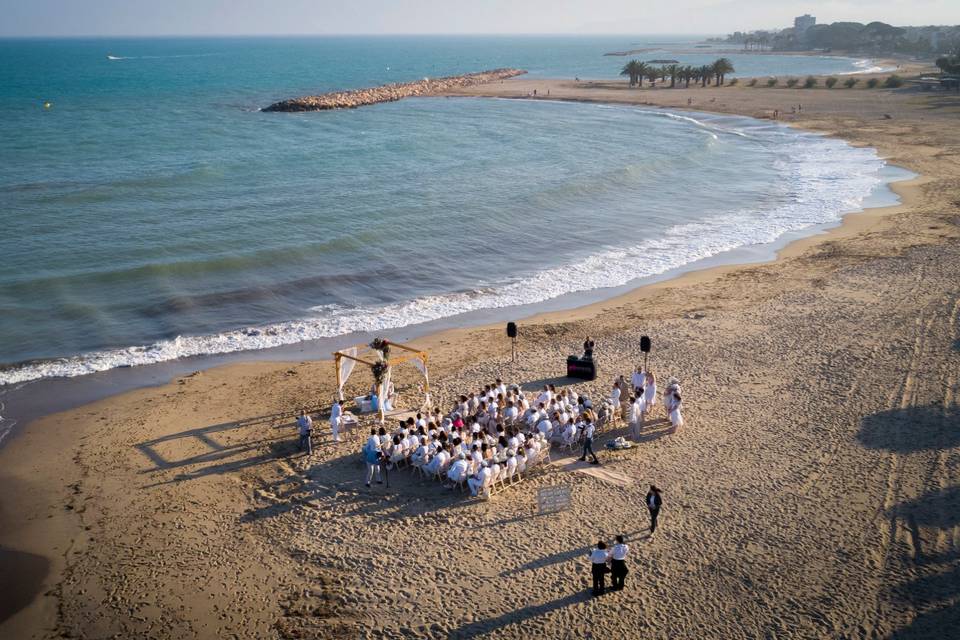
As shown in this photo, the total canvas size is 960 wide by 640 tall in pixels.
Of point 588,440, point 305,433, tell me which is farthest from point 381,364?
point 588,440

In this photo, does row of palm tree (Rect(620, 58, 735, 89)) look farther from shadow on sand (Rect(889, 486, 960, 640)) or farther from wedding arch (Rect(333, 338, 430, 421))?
shadow on sand (Rect(889, 486, 960, 640))

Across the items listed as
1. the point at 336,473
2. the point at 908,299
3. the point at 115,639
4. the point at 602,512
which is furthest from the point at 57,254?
Result: the point at 908,299

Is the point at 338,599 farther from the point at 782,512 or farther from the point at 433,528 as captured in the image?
the point at 782,512

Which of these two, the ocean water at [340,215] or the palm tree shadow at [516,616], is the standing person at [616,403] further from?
the ocean water at [340,215]

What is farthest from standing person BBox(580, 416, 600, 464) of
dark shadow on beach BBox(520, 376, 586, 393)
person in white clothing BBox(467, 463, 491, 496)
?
dark shadow on beach BBox(520, 376, 586, 393)

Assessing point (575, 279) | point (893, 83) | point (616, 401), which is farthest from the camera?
point (893, 83)

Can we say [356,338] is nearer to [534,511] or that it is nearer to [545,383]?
[545,383]
